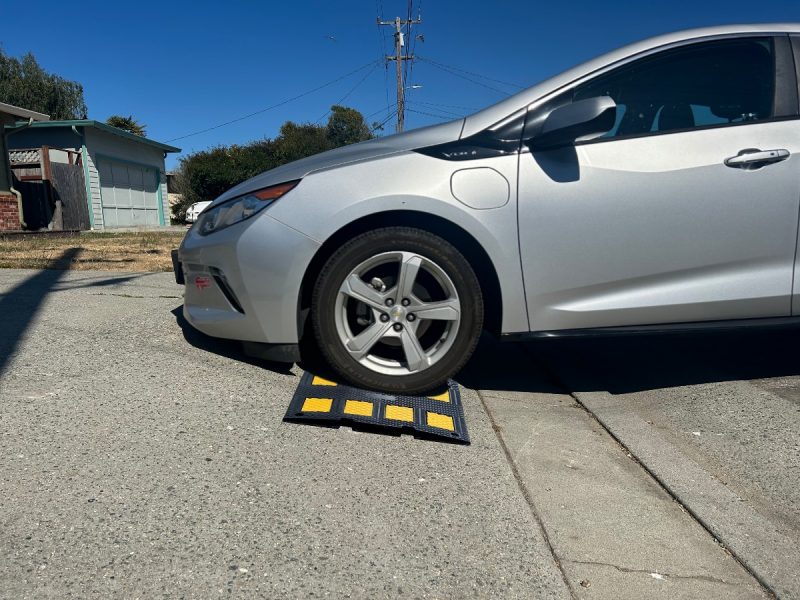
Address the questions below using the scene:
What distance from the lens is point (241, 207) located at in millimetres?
2818

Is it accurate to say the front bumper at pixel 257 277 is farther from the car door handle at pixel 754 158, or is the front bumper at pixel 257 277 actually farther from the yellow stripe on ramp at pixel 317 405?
the car door handle at pixel 754 158

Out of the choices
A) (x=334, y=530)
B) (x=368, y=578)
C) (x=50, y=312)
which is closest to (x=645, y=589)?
(x=368, y=578)

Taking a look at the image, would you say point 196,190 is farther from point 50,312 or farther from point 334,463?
point 334,463

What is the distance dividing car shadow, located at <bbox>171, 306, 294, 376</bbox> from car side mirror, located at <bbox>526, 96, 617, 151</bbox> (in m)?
1.67

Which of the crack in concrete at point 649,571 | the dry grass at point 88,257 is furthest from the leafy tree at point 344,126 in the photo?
the crack in concrete at point 649,571

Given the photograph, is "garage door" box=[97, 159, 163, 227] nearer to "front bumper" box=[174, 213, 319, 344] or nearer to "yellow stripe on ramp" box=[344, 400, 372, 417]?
"front bumper" box=[174, 213, 319, 344]

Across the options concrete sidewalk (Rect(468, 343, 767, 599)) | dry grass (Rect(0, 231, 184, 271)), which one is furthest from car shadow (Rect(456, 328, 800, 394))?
dry grass (Rect(0, 231, 184, 271))

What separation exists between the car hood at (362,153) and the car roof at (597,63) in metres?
0.11

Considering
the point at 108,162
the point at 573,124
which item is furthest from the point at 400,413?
the point at 108,162

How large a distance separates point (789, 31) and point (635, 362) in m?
1.90

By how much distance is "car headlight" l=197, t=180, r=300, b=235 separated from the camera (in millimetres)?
2723

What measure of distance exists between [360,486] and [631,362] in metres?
2.24

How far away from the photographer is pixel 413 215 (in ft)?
8.96

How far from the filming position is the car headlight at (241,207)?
2.72m
